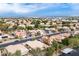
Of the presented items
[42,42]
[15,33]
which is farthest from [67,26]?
[15,33]

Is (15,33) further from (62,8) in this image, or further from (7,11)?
(62,8)

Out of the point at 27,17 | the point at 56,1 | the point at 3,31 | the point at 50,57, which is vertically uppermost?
the point at 56,1

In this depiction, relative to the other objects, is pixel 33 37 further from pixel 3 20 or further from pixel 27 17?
pixel 3 20

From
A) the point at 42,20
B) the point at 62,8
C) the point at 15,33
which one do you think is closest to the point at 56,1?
the point at 62,8

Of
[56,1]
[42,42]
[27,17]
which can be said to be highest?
[56,1]

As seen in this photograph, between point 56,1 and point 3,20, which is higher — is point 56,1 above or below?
above

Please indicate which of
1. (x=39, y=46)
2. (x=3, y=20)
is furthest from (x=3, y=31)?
(x=39, y=46)

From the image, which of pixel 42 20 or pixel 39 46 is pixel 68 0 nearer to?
pixel 42 20

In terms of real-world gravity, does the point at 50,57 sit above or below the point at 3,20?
below
